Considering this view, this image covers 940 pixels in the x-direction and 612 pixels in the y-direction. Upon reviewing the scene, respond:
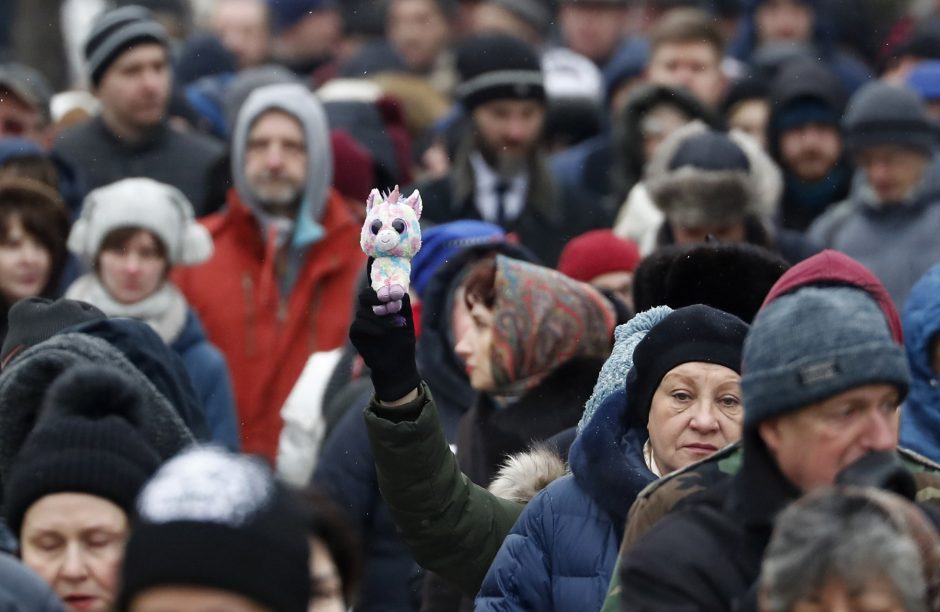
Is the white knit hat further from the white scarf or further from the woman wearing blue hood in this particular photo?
the woman wearing blue hood

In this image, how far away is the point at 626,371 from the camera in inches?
234

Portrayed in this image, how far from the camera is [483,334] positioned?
706cm

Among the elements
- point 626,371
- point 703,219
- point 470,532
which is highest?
point 703,219

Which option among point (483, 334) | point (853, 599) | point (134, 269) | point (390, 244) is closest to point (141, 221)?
point (134, 269)

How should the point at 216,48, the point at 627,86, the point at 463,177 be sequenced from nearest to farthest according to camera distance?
1. the point at 463,177
2. the point at 627,86
3. the point at 216,48

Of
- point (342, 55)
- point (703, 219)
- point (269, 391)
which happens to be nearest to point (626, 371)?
point (703, 219)

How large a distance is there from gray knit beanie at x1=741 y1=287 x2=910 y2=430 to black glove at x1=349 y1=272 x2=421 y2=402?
3.79 feet

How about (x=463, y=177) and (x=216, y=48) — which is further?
(x=216, y=48)

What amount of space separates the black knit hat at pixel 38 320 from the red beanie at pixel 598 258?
7.48 ft

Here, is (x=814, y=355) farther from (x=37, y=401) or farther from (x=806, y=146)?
(x=806, y=146)

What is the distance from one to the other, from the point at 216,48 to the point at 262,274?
5553 millimetres

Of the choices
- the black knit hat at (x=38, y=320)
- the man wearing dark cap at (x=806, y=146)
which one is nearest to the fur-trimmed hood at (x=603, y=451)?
the black knit hat at (x=38, y=320)

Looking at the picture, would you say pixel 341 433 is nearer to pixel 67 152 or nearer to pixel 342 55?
pixel 67 152

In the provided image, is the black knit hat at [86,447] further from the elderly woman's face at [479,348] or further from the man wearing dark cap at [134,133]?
the man wearing dark cap at [134,133]
